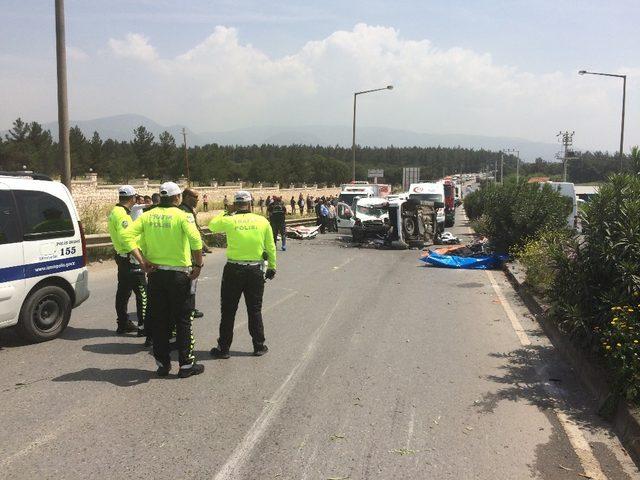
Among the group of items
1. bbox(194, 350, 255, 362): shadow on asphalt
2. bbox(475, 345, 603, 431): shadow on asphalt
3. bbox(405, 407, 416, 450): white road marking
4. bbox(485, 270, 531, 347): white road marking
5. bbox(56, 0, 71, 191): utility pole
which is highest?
bbox(56, 0, 71, 191): utility pole

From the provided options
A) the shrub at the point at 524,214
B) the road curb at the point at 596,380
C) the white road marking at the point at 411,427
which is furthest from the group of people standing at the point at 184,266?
the shrub at the point at 524,214

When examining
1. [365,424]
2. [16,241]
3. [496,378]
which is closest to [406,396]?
[365,424]

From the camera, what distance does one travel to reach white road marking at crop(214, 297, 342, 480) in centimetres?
384

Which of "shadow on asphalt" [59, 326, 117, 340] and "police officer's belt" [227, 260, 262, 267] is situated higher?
"police officer's belt" [227, 260, 262, 267]

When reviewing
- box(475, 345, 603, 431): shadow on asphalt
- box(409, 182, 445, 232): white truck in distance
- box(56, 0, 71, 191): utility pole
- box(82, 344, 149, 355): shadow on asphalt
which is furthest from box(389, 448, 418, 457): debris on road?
box(409, 182, 445, 232): white truck in distance

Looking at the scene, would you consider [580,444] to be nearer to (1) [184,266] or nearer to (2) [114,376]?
(1) [184,266]

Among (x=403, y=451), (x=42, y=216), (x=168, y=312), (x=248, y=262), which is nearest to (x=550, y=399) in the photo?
(x=403, y=451)

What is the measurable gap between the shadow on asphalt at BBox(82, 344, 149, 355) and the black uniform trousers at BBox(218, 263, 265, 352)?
1.04 metres

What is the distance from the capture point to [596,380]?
17.9 ft

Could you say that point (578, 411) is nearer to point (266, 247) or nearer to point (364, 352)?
point (364, 352)

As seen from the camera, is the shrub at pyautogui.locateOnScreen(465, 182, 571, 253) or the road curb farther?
the shrub at pyautogui.locateOnScreen(465, 182, 571, 253)

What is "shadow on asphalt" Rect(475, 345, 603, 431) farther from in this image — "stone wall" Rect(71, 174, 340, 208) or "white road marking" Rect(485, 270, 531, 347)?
"stone wall" Rect(71, 174, 340, 208)

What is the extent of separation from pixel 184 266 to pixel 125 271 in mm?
1997

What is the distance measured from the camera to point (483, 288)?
1196 centimetres
